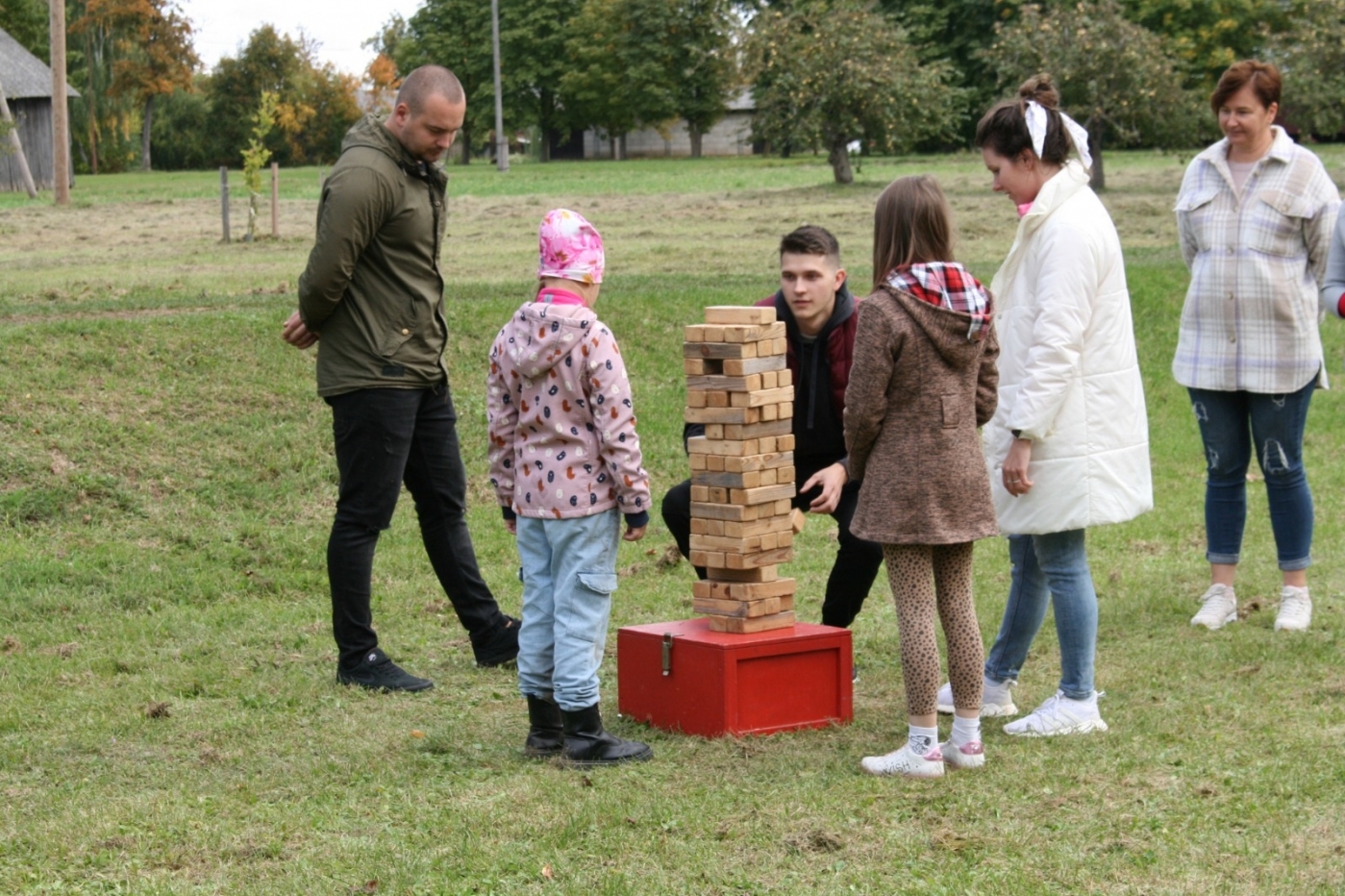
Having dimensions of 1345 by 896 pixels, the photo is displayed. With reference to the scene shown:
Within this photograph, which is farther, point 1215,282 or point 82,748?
point 1215,282

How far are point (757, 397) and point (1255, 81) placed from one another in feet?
9.25

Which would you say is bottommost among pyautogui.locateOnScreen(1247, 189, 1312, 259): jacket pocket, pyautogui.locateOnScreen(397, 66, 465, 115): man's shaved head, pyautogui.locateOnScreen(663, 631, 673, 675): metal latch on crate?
pyautogui.locateOnScreen(663, 631, 673, 675): metal latch on crate

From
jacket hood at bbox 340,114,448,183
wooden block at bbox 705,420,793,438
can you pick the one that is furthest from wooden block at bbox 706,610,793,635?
jacket hood at bbox 340,114,448,183

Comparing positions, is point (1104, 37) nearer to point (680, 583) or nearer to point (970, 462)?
point (680, 583)

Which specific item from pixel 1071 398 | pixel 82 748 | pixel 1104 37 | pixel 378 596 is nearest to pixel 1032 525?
pixel 1071 398

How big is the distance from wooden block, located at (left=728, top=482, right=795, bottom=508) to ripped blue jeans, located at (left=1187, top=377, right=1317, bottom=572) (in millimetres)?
2428

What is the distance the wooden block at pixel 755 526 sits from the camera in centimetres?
508

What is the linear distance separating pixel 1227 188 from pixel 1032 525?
2474 millimetres

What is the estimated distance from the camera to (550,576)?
4.79 metres

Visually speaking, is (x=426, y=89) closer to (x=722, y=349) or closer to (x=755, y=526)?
(x=722, y=349)

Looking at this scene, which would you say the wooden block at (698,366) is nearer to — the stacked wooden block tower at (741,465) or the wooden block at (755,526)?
the stacked wooden block tower at (741,465)

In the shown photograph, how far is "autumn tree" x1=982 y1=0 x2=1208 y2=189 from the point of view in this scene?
101 feet

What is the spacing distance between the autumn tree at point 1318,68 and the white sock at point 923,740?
31325 mm

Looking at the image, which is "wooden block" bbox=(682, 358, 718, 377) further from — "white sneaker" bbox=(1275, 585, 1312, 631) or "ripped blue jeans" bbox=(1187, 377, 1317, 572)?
"white sneaker" bbox=(1275, 585, 1312, 631)
